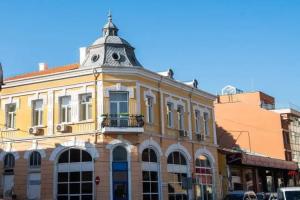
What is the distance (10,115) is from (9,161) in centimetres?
328

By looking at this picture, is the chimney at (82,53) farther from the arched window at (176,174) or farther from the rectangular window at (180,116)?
the arched window at (176,174)

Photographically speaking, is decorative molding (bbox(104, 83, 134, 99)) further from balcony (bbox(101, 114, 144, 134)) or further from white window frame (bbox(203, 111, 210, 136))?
white window frame (bbox(203, 111, 210, 136))

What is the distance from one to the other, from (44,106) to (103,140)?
520 centimetres

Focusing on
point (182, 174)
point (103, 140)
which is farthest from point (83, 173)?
point (182, 174)

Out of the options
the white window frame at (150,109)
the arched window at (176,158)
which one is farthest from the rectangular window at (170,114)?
the white window frame at (150,109)

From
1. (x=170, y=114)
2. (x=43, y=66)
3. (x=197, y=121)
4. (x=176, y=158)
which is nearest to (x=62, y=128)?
(x=170, y=114)

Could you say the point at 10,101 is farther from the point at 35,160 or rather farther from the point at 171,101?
the point at 171,101

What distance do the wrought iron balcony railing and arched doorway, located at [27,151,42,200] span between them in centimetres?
530

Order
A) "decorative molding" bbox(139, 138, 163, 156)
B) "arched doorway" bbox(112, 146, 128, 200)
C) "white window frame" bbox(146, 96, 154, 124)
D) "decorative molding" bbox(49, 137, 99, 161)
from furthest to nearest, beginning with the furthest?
"white window frame" bbox(146, 96, 154, 124)
"decorative molding" bbox(139, 138, 163, 156)
"decorative molding" bbox(49, 137, 99, 161)
"arched doorway" bbox(112, 146, 128, 200)

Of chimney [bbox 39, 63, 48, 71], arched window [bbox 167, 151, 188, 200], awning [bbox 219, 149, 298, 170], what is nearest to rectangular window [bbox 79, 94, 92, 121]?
arched window [bbox 167, 151, 188, 200]

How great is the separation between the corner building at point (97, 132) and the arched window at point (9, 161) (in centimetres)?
7

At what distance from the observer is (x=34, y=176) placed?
102 ft

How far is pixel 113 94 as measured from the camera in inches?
1201

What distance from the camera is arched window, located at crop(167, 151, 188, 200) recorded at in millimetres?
32606
